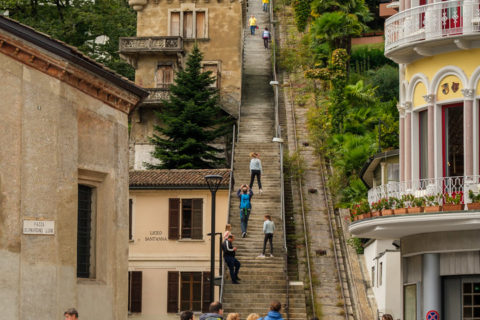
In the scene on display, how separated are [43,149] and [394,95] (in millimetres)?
42001

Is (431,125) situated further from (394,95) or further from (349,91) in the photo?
(394,95)

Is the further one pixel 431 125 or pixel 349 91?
pixel 349 91

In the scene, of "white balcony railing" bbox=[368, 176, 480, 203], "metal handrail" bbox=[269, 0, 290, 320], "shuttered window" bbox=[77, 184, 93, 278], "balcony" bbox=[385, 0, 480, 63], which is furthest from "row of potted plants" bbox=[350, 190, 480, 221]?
"metal handrail" bbox=[269, 0, 290, 320]

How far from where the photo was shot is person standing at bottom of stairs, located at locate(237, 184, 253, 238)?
42438 mm

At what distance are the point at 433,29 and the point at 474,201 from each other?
4926mm

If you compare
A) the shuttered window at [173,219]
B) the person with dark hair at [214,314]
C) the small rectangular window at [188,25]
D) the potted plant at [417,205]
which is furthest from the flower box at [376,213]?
the small rectangular window at [188,25]

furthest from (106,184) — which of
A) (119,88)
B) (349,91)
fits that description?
(349,91)

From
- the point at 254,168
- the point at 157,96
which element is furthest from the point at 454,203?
the point at 157,96

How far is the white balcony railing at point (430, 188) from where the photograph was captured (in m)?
29.1

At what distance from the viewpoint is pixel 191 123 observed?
59.2m

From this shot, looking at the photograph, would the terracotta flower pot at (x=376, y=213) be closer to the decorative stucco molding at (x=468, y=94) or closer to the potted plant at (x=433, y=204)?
the potted plant at (x=433, y=204)

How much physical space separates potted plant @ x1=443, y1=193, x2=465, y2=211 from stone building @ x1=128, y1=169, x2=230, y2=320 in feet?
66.4

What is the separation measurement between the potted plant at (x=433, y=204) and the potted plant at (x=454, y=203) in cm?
18

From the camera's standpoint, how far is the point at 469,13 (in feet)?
98.3
